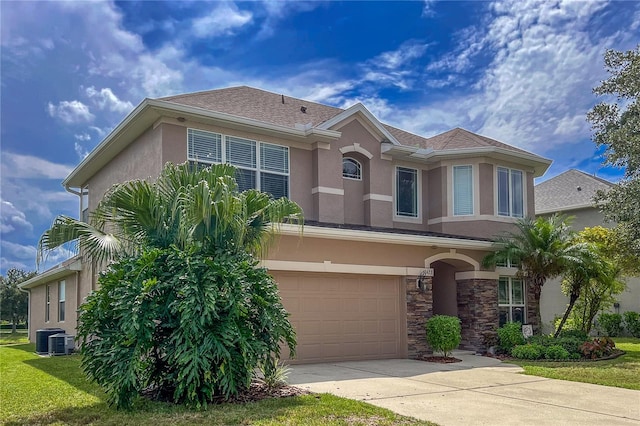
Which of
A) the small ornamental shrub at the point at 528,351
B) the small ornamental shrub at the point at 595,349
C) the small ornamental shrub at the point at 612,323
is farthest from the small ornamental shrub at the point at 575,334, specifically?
the small ornamental shrub at the point at 612,323

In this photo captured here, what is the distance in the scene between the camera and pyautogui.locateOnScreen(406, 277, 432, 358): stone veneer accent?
14.9 metres

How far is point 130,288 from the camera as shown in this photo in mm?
8070

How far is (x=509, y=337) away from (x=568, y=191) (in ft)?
45.1

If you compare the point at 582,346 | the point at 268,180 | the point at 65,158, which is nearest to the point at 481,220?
the point at 582,346

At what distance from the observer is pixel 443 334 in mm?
14438

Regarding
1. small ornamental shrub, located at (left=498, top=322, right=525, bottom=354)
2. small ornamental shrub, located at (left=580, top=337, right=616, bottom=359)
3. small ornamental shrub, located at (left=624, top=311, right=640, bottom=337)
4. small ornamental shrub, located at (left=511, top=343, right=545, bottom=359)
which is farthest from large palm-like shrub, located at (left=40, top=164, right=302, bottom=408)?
small ornamental shrub, located at (left=624, top=311, right=640, bottom=337)

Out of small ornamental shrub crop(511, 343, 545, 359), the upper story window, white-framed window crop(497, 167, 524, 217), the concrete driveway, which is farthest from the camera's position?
white-framed window crop(497, 167, 524, 217)

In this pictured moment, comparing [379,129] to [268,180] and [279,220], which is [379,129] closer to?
[268,180]

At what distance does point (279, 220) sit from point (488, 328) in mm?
9835

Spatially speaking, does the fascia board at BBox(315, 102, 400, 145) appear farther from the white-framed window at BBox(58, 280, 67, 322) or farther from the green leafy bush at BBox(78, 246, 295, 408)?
the white-framed window at BBox(58, 280, 67, 322)

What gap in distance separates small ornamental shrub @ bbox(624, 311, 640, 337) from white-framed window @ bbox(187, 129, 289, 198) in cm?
1637

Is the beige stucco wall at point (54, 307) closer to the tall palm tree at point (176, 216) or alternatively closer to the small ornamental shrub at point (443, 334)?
the tall palm tree at point (176, 216)

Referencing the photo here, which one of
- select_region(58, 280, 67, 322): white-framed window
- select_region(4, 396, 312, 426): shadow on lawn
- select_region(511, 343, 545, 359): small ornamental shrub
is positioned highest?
select_region(58, 280, 67, 322): white-framed window

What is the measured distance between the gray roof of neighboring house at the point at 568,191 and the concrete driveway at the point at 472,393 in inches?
584
